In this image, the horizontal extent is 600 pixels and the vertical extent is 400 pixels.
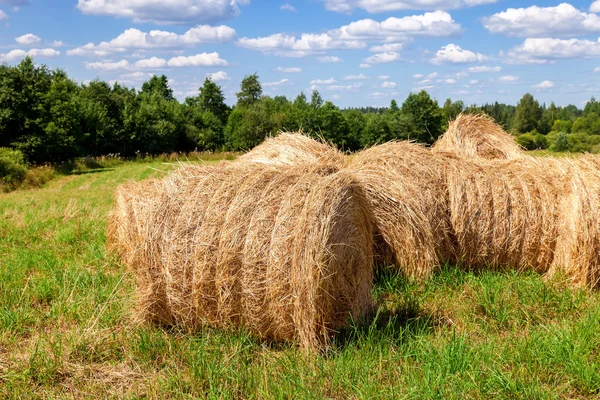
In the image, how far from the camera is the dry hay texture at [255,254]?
205 inches

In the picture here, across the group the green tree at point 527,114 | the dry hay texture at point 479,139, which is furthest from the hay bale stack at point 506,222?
the green tree at point 527,114

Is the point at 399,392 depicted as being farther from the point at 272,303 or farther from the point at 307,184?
the point at 307,184

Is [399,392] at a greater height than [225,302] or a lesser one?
lesser

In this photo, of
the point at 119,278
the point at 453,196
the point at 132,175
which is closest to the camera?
the point at 119,278

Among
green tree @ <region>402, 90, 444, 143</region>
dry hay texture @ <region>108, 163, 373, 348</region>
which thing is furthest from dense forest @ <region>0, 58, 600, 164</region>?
dry hay texture @ <region>108, 163, 373, 348</region>

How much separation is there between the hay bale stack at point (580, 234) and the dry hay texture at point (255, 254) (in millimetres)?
3250

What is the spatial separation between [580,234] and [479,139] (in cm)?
472

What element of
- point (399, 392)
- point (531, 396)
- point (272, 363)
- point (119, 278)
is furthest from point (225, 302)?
point (531, 396)

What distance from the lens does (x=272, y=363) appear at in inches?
194

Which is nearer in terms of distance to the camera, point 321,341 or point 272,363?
point 272,363

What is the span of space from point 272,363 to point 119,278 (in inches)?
127

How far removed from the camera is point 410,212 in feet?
24.7

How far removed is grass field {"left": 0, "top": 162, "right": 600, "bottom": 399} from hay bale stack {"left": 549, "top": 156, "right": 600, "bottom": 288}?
367 mm

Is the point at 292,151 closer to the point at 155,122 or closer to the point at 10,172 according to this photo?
the point at 10,172
